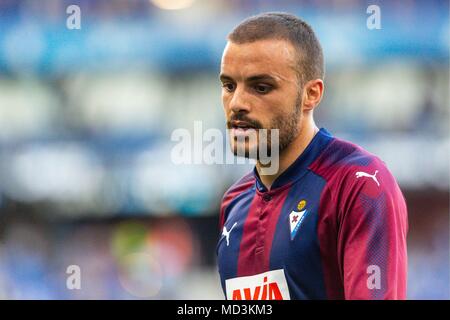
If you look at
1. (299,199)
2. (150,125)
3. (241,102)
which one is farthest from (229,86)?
(150,125)

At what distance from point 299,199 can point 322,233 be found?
23 cm

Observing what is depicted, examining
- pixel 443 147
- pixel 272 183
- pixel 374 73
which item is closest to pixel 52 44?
pixel 374 73

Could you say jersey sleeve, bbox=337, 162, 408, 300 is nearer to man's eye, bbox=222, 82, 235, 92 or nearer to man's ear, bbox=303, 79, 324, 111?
man's ear, bbox=303, 79, 324, 111

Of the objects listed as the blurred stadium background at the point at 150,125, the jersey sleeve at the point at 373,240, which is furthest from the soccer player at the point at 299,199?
the blurred stadium background at the point at 150,125

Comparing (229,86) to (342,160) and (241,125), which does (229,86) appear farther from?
(342,160)

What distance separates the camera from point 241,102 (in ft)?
9.01

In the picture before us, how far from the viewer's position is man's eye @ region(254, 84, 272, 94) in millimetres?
2748

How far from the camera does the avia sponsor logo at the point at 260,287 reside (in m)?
2.68

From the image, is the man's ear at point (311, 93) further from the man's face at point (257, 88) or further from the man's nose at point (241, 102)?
the man's nose at point (241, 102)

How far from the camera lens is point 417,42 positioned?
28.6 feet

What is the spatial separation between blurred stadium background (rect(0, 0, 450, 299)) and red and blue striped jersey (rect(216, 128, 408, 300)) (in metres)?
5.69

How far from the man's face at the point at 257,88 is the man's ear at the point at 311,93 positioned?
0.07m

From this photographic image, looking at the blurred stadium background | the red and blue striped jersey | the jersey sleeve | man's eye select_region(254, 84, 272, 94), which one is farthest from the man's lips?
the blurred stadium background
